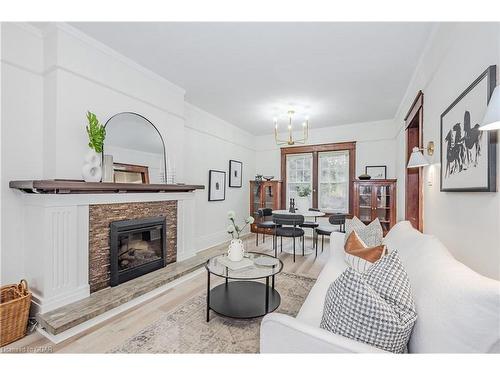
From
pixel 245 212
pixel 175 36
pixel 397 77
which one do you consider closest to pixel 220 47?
pixel 175 36

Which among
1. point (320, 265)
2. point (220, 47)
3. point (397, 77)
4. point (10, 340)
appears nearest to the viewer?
point (10, 340)

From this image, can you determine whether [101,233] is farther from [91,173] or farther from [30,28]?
[30,28]

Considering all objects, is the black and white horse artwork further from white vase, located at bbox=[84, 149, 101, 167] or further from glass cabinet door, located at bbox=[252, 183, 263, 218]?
glass cabinet door, located at bbox=[252, 183, 263, 218]

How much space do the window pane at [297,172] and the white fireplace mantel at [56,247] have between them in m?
4.41

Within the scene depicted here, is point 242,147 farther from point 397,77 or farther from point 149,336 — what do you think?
point 149,336

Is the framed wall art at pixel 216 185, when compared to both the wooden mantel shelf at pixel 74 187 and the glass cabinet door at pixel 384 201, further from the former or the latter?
the glass cabinet door at pixel 384 201

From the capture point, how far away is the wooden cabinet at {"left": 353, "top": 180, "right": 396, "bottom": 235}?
444 cm

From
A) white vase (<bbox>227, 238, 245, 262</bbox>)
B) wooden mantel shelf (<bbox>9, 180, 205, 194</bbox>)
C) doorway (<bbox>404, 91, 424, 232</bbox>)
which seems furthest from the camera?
doorway (<bbox>404, 91, 424, 232</bbox>)

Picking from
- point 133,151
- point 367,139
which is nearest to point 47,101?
point 133,151

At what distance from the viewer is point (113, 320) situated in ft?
6.96

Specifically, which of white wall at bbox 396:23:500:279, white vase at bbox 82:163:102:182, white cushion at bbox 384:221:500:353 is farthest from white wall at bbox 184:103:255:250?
white cushion at bbox 384:221:500:353

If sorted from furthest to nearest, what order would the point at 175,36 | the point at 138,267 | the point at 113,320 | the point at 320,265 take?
1. the point at 320,265
2. the point at 138,267
3. the point at 175,36
4. the point at 113,320

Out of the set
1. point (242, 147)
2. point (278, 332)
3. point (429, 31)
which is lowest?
point (278, 332)
